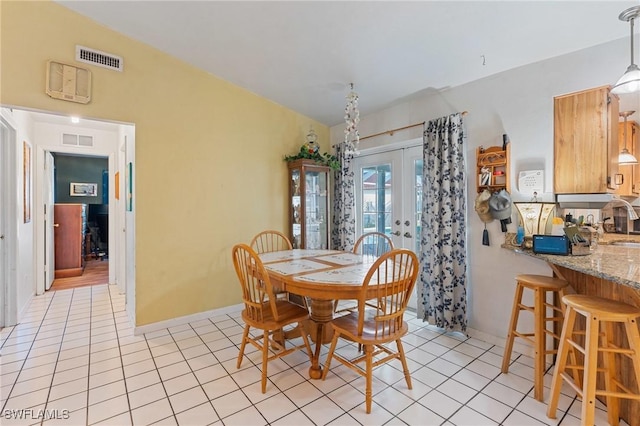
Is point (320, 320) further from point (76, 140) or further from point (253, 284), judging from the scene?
point (76, 140)

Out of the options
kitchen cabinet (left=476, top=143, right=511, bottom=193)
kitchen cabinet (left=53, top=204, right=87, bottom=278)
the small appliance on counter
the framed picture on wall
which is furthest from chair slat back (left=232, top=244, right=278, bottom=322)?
the framed picture on wall

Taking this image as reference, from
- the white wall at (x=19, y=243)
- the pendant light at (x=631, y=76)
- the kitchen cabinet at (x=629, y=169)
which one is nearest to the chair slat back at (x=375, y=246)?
the kitchen cabinet at (x=629, y=169)

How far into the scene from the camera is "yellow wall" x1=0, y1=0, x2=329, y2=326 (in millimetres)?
2410

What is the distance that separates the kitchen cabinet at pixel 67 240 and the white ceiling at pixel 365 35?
402 centimetres

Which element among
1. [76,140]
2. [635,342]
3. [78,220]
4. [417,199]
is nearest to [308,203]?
[417,199]

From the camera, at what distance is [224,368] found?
230 centimetres

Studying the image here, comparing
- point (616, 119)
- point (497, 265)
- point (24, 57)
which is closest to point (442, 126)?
point (616, 119)

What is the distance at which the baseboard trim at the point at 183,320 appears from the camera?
294cm

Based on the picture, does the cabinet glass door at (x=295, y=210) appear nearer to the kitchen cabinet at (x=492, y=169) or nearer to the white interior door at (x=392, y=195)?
the white interior door at (x=392, y=195)

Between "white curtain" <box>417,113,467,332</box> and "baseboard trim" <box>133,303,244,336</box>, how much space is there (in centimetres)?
228

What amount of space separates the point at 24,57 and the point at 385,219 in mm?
3884

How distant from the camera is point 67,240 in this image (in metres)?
5.30

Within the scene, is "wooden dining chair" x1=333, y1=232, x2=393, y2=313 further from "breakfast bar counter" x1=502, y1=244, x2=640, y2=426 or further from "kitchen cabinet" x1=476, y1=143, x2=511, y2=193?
"breakfast bar counter" x1=502, y1=244, x2=640, y2=426

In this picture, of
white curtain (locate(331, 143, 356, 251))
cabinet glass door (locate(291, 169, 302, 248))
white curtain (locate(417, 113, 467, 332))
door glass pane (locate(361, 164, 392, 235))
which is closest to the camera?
white curtain (locate(417, 113, 467, 332))
